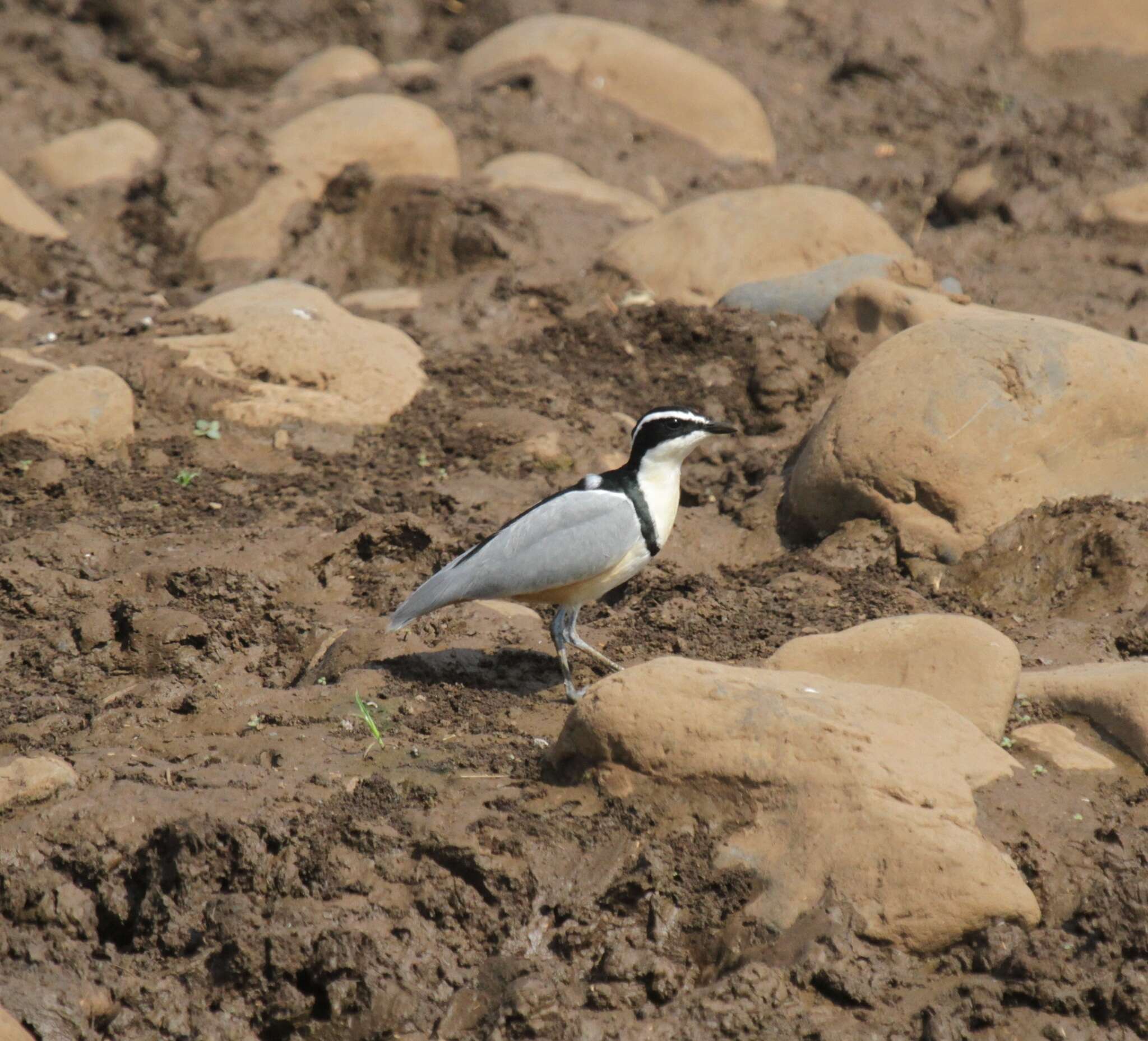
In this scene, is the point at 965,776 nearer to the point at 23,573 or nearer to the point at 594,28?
the point at 23,573

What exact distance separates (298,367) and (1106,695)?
569 cm

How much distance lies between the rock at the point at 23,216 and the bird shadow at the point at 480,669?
6.68 metres

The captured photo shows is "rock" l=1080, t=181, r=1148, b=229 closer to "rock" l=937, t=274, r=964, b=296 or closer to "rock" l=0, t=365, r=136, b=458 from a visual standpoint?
"rock" l=937, t=274, r=964, b=296

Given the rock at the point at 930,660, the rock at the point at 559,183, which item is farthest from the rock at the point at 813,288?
the rock at the point at 930,660

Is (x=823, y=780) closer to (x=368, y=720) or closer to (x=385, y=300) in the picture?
(x=368, y=720)

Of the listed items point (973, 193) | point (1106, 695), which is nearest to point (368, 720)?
point (1106, 695)

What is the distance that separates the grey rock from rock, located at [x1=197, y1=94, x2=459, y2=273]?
3617 mm

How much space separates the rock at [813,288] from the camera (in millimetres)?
9680

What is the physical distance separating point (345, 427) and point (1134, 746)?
17.8ft

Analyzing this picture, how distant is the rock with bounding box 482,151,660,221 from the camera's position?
11930 millimetres

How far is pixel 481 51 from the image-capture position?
45.7 feet

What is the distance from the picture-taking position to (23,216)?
439 inches

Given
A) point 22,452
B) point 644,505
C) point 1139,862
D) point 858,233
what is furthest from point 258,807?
point 858,233

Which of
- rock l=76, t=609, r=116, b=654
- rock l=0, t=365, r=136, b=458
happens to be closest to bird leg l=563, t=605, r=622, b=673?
rock l=76, t=609, r=116, b=654
